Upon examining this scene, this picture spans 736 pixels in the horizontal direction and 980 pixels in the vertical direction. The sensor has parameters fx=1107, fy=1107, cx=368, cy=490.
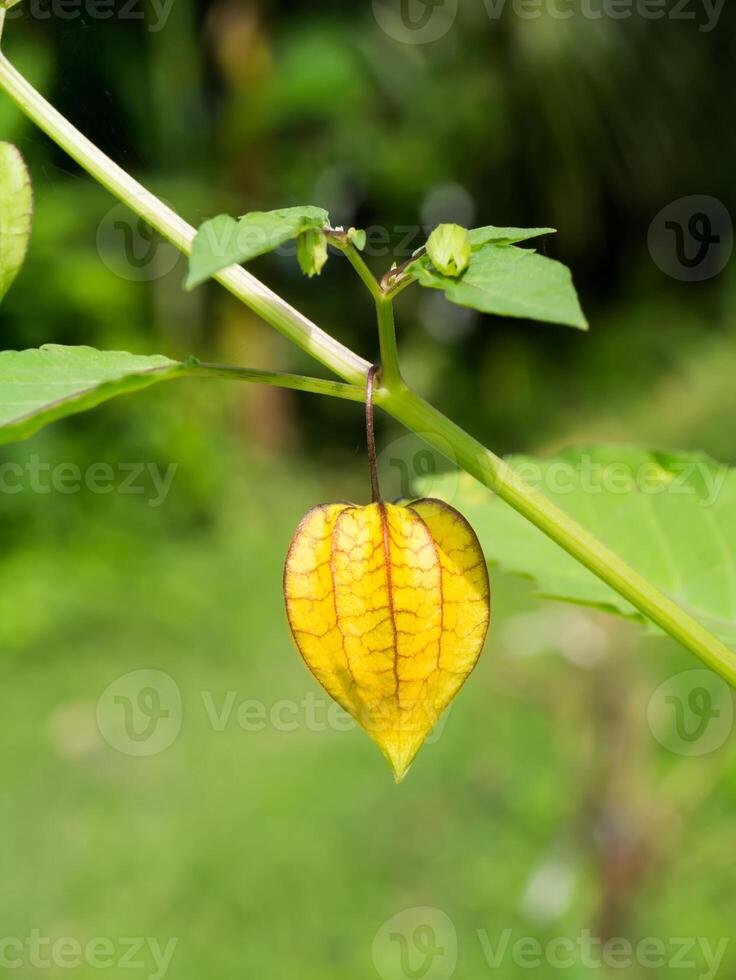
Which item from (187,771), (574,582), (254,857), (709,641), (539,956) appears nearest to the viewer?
(709,641)

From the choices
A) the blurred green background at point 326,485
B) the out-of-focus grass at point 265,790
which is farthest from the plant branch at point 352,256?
the out-of-focus grass at point 265,790

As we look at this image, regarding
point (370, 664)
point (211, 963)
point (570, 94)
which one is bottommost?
point (211, 963)

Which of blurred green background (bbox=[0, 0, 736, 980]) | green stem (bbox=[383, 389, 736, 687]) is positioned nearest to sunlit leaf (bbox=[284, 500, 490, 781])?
green stem (bbox=[383, 389, 736, 687])

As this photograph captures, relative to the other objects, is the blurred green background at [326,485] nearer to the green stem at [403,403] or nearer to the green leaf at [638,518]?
the green stem at [403,403]

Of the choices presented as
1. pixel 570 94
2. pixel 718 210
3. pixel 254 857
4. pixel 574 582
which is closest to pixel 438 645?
pixel 574 582

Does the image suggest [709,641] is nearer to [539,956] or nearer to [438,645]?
[438,645]
